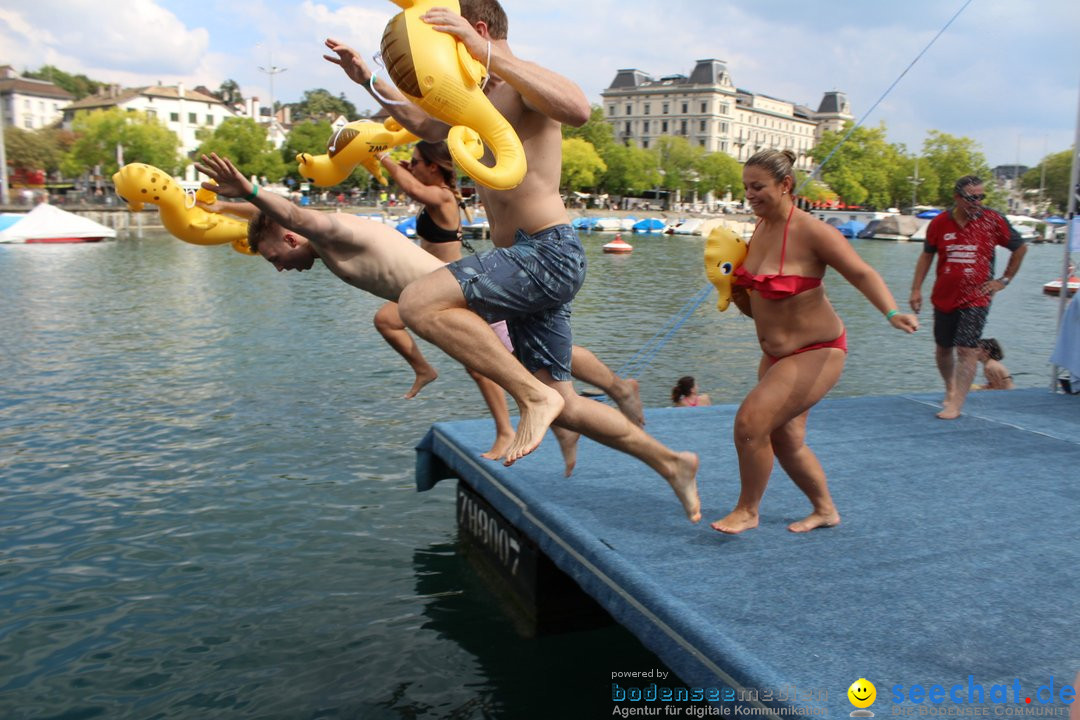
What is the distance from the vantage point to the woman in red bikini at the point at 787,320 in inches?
176

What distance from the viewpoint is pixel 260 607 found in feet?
20.2

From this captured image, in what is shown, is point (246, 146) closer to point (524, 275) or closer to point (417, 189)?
point (417, 189)

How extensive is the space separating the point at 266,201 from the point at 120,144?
80.9 metres

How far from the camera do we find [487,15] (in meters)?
4.16

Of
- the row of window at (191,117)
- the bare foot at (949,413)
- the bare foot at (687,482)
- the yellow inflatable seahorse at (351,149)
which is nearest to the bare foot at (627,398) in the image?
the bare foot at (687,482)

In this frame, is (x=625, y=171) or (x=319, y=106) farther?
(x=319, y=106)

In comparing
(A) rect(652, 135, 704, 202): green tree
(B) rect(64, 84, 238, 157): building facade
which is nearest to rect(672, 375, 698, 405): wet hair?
(B) rect(64, 84, 238, 157): building facade

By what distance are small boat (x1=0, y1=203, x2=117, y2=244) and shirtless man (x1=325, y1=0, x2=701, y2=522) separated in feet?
150

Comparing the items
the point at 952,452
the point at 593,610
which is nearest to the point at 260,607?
the point at 593,610

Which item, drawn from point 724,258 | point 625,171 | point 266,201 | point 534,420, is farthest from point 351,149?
point 625,171

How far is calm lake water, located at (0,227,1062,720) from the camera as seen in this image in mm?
5266

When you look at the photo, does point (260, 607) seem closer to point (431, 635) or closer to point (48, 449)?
point (431, 635)

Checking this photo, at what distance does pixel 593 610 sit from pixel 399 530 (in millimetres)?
2426

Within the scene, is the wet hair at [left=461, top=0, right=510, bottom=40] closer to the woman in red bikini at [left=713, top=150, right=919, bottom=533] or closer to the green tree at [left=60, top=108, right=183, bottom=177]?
the woman in red bikini at [left=713, top=150, right=919, bottom=533]
